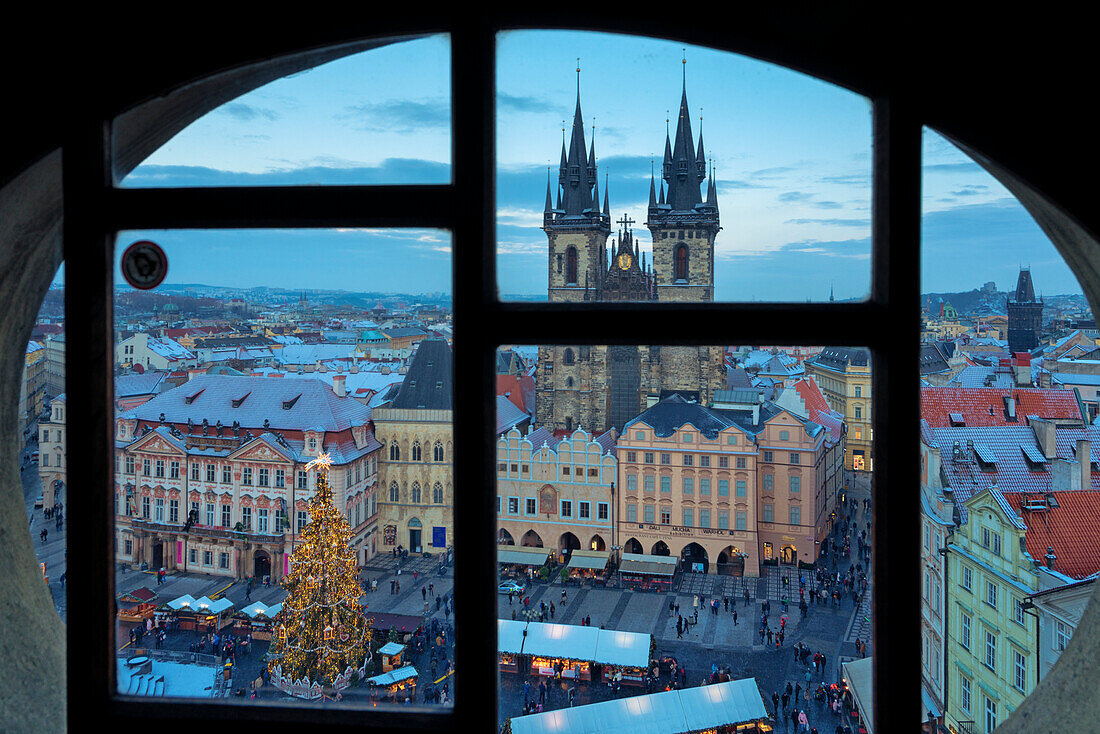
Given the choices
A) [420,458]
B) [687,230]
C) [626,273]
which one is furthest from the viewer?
[626,273]

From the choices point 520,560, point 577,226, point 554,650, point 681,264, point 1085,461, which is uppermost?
point 577,226

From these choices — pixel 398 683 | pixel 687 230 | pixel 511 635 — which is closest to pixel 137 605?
pixel 398 683

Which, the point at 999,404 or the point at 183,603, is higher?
the point at 999,404

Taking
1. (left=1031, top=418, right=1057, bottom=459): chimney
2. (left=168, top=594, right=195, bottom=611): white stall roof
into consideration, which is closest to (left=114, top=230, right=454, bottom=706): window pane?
(left=168, top=594, right=195, bottom=611): white stall roof

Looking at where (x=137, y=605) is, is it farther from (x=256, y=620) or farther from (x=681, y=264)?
(x=681, y=264)

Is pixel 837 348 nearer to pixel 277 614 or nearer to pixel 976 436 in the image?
pixel 976 436

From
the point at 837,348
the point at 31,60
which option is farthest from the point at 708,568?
the point at 31,60

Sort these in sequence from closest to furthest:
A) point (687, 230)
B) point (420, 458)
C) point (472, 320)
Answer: point (472, 320) < point (420, 458) < point (687, 230)
